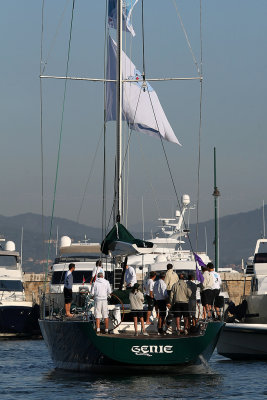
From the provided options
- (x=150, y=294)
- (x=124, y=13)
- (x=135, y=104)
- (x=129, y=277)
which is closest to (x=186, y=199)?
(x=135, y=104)

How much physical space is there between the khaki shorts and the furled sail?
2.56 meters

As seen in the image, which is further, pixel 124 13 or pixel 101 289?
pixel 124 13

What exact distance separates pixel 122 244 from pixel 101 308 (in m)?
2.92

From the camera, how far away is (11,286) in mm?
45344

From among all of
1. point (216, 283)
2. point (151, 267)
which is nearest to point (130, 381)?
point (216, 283)

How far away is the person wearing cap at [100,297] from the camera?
1024 inches

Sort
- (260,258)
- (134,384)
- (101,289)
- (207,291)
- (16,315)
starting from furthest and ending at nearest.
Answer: (16,315) → (260,258) → (207,291) → (101,289) → (134,384)

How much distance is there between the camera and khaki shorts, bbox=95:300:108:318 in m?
26.0

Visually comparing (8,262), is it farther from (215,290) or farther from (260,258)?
(215,290)

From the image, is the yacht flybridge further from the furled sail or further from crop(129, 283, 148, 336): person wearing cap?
crop(129, 283, 148, 336): person wearing cap

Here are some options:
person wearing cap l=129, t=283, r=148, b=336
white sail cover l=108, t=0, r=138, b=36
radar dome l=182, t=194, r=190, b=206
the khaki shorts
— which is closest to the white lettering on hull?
person wearing cap l=129, t=283, r=148, b=336

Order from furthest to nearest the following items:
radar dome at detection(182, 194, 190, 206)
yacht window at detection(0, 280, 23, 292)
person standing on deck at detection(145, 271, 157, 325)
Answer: radar dome at detection(182, 194, 190, 206) → yacht window at detection(0, 280, 23, 292) → person standing on deck at detection(145, 271, 157, 325)

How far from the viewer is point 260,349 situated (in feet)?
103

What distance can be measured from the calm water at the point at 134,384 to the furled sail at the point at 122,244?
3611 millimetres
